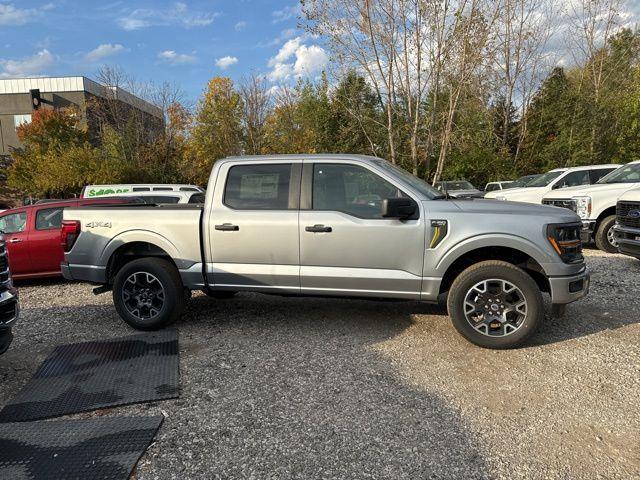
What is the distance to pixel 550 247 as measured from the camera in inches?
166

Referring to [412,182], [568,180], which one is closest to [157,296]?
[412,182]

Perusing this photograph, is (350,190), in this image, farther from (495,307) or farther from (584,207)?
(584,207)

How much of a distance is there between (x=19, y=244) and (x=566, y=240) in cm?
841

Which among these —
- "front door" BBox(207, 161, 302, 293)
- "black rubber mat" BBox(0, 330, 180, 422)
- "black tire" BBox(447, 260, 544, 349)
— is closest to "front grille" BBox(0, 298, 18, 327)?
"black rubber mat" BBox(0, 330, 180, 422)

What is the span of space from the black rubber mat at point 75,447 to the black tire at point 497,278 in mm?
2865

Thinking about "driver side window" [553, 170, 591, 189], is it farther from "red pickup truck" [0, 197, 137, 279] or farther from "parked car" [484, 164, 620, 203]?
"red pickup truck" [0, 197, 137, 279]

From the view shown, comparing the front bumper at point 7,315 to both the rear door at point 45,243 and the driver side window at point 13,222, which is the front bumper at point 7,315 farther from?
the driver side window at point 13,222

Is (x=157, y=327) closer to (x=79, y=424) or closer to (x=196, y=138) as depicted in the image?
(x=79, y=424)

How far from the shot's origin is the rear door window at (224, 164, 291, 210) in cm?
489

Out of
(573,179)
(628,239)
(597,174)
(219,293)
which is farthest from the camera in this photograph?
(573,179)

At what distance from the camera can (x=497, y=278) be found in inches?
169

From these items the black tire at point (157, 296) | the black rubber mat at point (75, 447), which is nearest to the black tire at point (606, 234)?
the black tire at point (157, 296)

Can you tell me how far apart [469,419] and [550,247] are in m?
1.93

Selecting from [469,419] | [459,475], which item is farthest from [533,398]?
[459,475]
